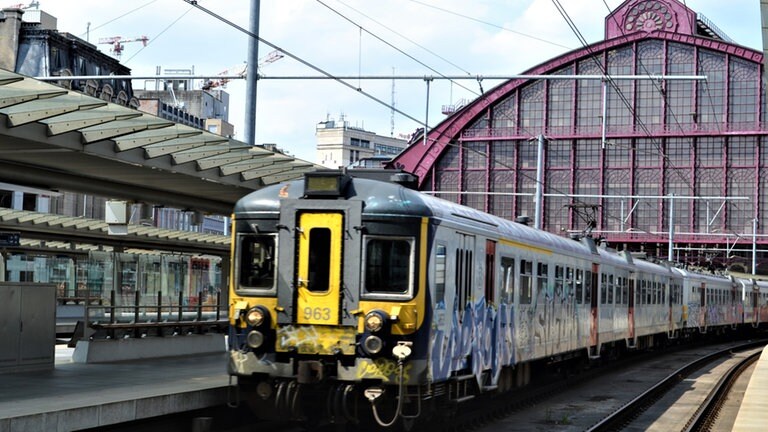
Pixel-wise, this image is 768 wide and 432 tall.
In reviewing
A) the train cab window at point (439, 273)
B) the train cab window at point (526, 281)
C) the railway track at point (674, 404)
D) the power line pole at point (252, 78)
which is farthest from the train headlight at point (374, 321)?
the power line pole at point (252, 78)

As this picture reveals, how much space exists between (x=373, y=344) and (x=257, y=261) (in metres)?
1.93

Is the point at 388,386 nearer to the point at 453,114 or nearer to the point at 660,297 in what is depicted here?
the point at 660,297

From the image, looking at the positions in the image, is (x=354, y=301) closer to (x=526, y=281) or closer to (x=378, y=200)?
(x=378, y=200)

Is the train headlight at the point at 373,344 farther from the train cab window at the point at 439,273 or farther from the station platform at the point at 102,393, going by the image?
the station platform at the point at 102,393

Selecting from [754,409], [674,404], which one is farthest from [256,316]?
[674,404]

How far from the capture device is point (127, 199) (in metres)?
21.5

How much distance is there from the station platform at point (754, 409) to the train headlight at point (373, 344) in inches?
222

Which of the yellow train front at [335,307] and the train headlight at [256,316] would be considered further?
the train headlight at [256,316]

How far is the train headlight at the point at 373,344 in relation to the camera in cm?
1248

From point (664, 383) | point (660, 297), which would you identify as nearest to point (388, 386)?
point (664, 383)

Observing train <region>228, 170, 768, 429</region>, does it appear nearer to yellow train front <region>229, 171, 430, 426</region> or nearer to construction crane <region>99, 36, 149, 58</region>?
yellow train front <region>229, 171, 430, 426</region>

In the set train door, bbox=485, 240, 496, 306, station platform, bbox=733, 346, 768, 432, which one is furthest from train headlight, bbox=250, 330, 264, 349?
station platform, bbox=733, 346, 768, 432

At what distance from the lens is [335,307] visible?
12828mm

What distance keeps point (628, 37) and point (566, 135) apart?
8.19 metres
